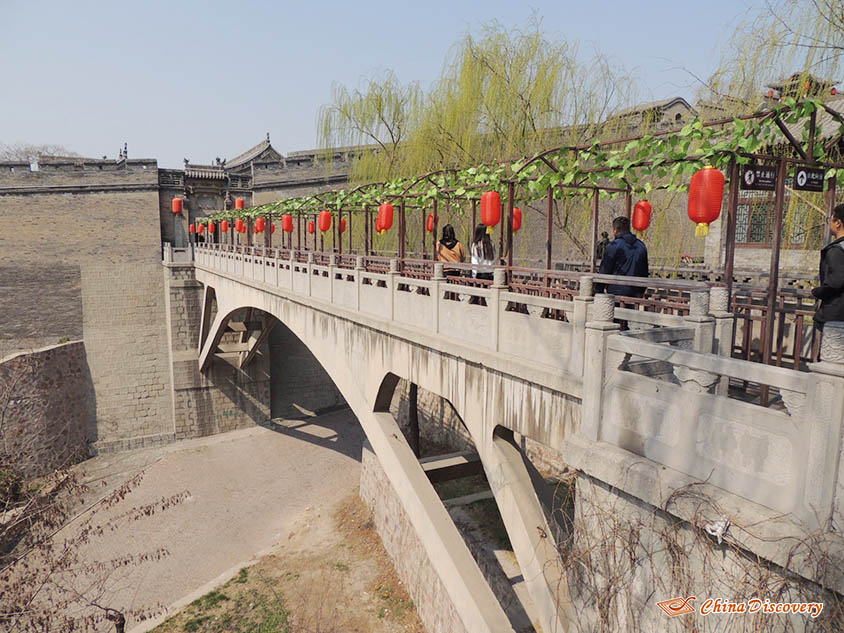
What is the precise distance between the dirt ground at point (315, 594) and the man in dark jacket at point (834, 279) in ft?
27.2

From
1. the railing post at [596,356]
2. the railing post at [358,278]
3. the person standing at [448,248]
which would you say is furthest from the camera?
the railing post at [358,278]

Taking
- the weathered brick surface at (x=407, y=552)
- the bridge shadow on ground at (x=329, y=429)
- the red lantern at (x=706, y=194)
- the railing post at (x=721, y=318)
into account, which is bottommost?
the bridge shadow on ground at (x=329, y=429)

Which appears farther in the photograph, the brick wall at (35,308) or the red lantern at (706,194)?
the brick wall at (35,308)

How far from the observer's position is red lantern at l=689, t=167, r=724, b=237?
14.9 ft

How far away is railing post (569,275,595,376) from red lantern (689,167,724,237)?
3.83 ft

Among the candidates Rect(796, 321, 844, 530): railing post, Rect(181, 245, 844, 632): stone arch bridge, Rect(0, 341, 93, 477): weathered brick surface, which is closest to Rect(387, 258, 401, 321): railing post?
Rect(181, 245, 844, 632): stone arch bridge

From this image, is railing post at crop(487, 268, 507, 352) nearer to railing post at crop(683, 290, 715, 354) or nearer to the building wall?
railing post at crop(683, 290, 715, 354)

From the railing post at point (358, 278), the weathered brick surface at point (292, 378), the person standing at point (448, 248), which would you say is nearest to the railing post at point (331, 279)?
the railing post at point (358, 278)

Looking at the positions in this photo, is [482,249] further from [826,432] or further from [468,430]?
[826,432]

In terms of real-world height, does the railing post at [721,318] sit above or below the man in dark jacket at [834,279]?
below

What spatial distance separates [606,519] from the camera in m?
3.68

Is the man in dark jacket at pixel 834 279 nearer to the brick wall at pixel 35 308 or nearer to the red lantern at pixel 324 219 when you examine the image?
the red lantern at pixel 324 219

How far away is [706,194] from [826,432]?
268cm

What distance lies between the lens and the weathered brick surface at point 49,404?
1848cm
